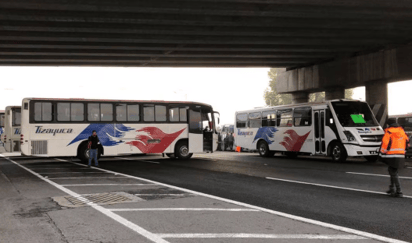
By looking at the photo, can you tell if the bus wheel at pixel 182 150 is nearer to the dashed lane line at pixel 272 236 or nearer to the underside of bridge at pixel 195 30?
the underside of bridge at pixel 195 30

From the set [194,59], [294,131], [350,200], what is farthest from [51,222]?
[194,59]

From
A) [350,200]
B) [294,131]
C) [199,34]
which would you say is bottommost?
[350,200]

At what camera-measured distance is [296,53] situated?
88.4ft

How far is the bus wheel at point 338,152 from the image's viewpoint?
19422mm

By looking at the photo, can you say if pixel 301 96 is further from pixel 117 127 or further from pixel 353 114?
pixel 117 127

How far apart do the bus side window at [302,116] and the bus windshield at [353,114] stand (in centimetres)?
170

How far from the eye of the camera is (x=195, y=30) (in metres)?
20.2

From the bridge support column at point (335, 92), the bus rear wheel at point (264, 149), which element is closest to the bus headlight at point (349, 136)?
the bus rear wheel at point (264, 149)

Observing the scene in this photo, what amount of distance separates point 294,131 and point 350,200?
14.2 meters

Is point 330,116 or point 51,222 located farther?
point 330,116

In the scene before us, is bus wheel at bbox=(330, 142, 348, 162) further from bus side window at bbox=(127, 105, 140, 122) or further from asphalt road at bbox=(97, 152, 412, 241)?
bus side window at bbox=(127, 105, 140, 122)

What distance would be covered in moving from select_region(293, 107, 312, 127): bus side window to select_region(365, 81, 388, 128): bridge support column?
269 inches

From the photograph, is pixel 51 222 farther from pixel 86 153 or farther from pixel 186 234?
pixel 86 153

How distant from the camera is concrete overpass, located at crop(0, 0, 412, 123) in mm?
16641
